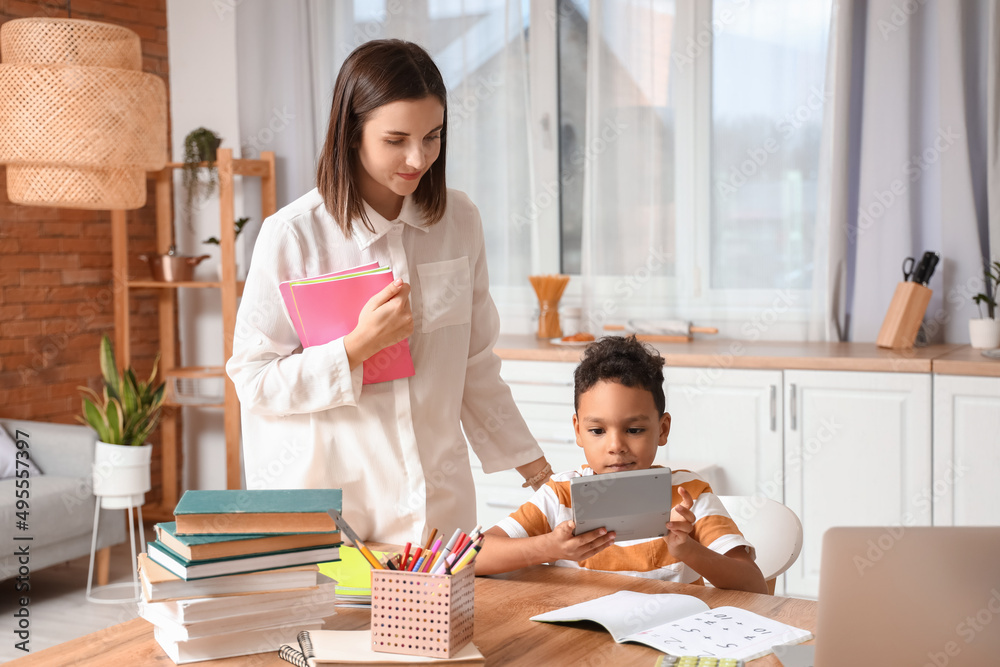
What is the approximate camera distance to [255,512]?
1.14m

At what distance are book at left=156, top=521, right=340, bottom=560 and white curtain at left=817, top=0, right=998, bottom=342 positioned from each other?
2572 millimetres

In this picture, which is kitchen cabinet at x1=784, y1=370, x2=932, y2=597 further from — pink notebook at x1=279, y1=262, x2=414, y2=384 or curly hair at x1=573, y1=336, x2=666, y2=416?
pink notebook at x1=279, y1=262, x2=414, y2=384

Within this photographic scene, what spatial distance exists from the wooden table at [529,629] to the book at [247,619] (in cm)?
3

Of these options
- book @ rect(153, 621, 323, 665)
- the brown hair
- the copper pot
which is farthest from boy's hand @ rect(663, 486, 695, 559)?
the copper pot

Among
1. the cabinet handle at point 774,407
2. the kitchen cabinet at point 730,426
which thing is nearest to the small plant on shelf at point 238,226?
the kitchen cabinet at point 730,426

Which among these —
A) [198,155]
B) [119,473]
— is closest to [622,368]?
[119,473]

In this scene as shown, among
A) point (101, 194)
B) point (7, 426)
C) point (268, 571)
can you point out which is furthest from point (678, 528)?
point (7, 426)

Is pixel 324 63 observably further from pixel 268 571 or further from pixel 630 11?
pixel 268 571

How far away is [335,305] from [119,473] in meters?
2.31

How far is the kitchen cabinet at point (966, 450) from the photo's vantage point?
2.72 m

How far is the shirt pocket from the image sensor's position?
1693 millimetres

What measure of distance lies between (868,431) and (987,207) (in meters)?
0.90

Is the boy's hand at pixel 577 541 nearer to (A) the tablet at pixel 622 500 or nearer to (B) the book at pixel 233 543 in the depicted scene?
(A) the tablet at pixel 622 500

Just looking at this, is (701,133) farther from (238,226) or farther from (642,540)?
(642,540)
